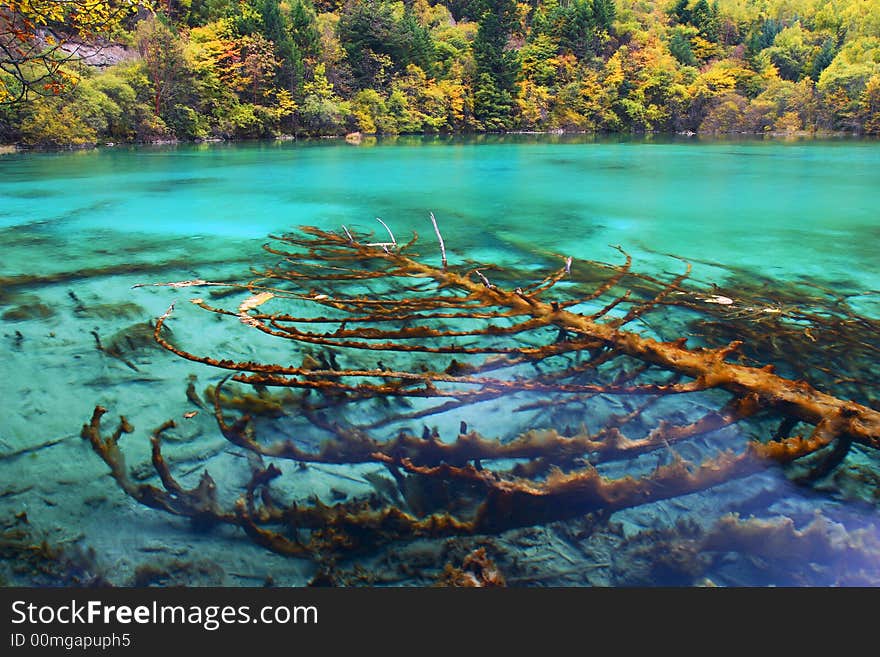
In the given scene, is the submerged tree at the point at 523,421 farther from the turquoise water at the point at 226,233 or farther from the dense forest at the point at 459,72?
the dense forest at the point at 459,72

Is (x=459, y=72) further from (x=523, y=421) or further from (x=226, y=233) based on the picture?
(x=523, y=421)

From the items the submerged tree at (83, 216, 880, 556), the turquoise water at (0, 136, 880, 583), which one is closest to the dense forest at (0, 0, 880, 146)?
the turquoise water at (0, 136, 880, 583)

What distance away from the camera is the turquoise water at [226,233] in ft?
8.19

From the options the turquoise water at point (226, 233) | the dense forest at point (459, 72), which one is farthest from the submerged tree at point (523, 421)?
the dense forest at point (459, 72)

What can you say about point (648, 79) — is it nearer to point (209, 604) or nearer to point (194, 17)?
point (194, 17)

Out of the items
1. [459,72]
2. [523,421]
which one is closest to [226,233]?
[523,421]

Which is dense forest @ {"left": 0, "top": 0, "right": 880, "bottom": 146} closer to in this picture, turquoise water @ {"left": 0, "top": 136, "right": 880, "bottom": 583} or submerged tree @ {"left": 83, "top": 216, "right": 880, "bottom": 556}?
turquoise water @ {"left": 0, "top": 136, "right": 880, "bottom": 583}

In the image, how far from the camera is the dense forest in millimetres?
32281

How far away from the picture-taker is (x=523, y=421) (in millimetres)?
2574

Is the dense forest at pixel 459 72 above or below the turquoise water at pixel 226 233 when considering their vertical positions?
above

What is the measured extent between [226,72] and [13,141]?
1701 cm

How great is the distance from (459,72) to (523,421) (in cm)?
5534

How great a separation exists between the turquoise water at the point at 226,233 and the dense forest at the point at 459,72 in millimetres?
15401

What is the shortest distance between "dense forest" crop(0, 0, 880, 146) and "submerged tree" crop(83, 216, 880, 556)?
81.9 ft
